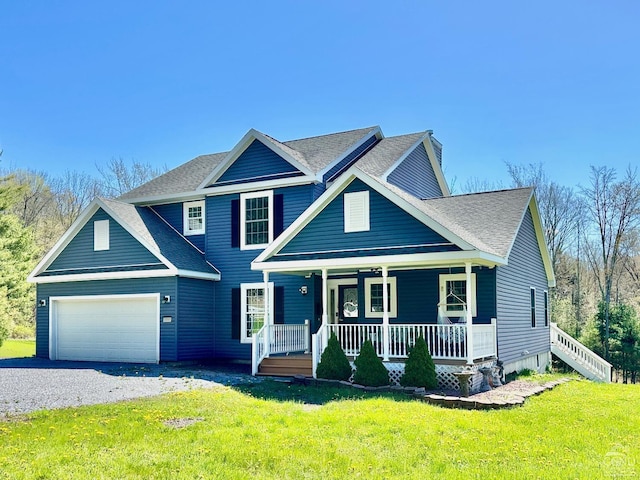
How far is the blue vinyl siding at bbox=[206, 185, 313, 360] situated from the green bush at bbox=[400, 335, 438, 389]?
536cm

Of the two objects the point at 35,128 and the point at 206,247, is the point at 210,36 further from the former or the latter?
the point at 35,128

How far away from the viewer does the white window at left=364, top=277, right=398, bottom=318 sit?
57.5 ft

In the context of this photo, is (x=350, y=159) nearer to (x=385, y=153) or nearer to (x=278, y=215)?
(x=385, y=153)

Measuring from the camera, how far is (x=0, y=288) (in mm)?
27734

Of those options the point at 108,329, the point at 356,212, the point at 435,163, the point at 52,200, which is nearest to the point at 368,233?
the point at 356,212

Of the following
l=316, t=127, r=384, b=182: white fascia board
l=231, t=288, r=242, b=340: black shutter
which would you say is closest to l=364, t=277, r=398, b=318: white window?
l=316, t=127, r=384, b=182: white fascia board

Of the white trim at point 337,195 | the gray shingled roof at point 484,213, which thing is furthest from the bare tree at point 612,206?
the white trim at point 337,195

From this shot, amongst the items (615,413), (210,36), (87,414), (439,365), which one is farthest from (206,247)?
(615,413)

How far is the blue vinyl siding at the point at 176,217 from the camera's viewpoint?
843 inches

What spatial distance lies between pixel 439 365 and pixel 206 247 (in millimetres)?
9624

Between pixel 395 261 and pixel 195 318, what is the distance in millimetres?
7812

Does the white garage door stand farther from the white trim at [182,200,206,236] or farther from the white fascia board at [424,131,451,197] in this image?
the white fascia board at [424,131,451,197]

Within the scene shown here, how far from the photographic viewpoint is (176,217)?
22.1 meters

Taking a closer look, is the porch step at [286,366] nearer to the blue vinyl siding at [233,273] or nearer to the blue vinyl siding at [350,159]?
the blue vinyl siding at [233,273]
